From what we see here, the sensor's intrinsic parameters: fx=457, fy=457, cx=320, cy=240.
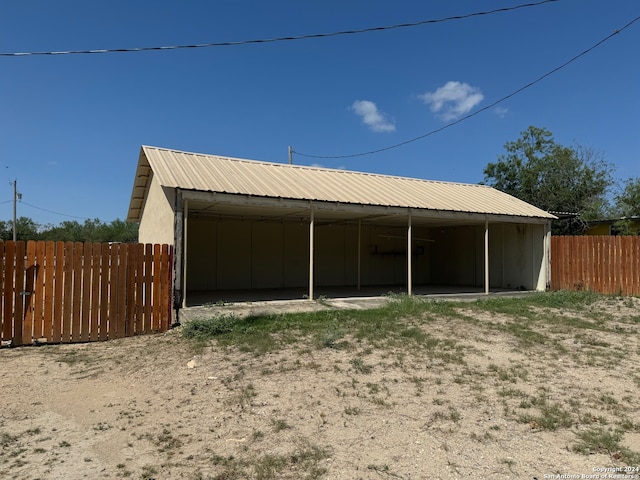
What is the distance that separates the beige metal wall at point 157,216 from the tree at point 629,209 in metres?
18.3

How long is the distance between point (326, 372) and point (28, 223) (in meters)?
56.7

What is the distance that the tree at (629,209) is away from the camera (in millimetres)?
19922

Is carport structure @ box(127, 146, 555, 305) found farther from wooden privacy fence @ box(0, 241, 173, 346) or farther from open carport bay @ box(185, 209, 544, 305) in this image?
wooden privacy fence @ box(0, 241, 173, 346)

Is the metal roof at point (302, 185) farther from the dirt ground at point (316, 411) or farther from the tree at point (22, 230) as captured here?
the tree at point (22, 230)

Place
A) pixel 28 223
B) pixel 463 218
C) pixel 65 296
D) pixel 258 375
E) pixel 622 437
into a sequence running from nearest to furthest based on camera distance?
1. pixel 622 437
2. pixel 258 375
3. pixel 65 296
4. pixel 463 218
5. pixel 28 223

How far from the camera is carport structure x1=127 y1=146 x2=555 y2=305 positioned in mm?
11016

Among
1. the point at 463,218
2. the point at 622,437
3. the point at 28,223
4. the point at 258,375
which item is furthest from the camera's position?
the point at 28,223

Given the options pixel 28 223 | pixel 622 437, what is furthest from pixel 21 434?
pixel 28 223

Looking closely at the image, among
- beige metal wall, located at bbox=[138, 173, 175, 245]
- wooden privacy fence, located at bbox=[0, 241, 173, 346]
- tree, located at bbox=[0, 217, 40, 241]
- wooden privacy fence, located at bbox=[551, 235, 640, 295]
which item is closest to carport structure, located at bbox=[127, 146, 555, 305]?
beige metal wall, located at bbox=[138, 173, 175, 245]

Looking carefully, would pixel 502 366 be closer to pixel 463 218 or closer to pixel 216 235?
pixel 463 218

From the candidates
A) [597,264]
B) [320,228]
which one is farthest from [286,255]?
[597,264]

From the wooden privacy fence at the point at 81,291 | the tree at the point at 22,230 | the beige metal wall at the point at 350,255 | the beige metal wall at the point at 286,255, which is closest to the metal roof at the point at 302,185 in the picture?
the beige metal wall at the point at 350,255

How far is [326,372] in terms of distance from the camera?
5.58 m

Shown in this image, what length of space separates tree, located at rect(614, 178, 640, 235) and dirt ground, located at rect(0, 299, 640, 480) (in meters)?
15.5
